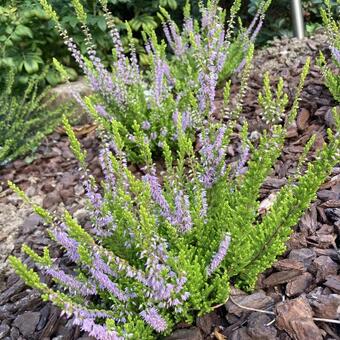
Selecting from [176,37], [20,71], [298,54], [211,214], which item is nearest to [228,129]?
[211,214]

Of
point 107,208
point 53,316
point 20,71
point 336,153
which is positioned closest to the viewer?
point 336,153

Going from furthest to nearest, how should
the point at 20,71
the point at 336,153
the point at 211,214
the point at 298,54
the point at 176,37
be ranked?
1. the point at 20,71
2. the point at 298,54
3. the point at 176,37
4. the point at 211,214
5. the point at 336,153

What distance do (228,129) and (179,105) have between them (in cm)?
95

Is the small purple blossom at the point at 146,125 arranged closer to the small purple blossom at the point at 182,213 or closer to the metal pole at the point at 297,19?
the small purple blossom at the point at 182,213

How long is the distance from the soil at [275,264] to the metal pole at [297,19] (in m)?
0.69

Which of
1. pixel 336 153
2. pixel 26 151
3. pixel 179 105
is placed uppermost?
pixel 336 153

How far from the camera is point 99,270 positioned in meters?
1.73

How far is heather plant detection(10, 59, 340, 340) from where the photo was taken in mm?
1656

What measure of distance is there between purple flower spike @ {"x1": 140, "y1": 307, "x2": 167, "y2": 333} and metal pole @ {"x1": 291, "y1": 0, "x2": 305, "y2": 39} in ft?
11.8

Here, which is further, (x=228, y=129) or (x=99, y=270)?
(x=228, y=129)

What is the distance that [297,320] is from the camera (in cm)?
177

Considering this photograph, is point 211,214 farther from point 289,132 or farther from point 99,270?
point 289,132

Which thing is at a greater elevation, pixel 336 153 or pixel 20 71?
pixel 336 153

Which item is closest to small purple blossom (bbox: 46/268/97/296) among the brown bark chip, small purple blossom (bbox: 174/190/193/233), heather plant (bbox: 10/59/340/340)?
heather plant (bbox: 10/59/340/340)
